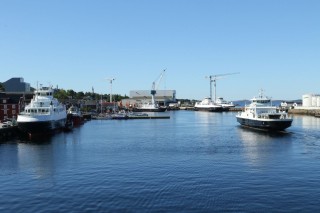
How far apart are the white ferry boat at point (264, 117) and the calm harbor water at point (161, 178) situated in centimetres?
2250

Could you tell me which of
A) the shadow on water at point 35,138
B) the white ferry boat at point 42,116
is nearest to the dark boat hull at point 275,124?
the shadow on water at point 35,138

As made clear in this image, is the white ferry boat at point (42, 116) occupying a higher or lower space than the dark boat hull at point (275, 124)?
higher

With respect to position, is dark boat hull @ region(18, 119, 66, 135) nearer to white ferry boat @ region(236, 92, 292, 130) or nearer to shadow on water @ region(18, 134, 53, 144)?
shadow on water @ region(18, 134, 53, 144)

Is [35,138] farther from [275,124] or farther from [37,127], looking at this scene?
[275,124]

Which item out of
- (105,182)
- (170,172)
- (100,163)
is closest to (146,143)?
(100,163)

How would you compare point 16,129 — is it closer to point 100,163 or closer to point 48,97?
point 48,97

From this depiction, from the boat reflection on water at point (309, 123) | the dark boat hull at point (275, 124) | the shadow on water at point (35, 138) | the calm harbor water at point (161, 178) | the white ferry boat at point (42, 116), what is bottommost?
the calm harbor water at point (161, 178)

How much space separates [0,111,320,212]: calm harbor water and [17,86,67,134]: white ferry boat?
1995 centimetres

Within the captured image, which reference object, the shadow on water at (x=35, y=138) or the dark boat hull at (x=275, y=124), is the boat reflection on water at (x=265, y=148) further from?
the shadow on water at (x=35, y=138)

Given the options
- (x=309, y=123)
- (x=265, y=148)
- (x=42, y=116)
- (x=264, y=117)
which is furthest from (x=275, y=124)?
(x=42, y=116)

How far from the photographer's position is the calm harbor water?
32.2m

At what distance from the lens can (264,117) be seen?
325 feet

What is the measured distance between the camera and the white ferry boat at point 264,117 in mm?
94875

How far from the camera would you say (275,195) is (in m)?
34.7
